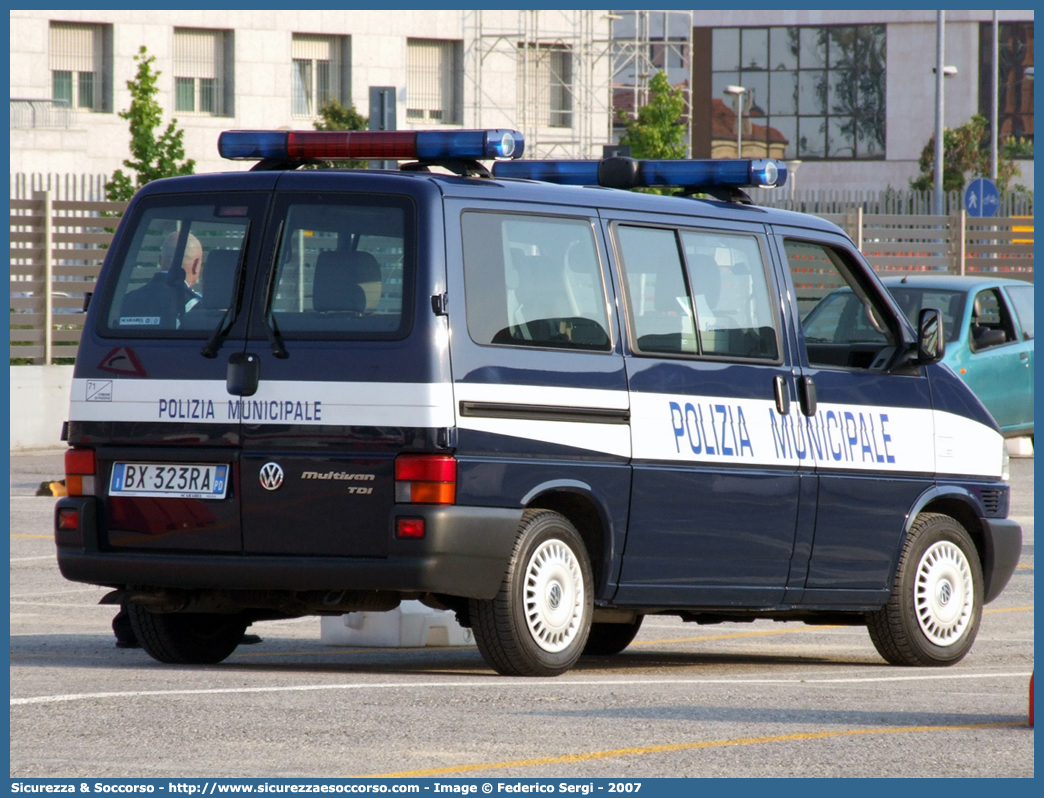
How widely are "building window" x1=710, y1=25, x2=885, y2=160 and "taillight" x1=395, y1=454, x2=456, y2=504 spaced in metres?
86.1

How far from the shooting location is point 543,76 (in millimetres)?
58406

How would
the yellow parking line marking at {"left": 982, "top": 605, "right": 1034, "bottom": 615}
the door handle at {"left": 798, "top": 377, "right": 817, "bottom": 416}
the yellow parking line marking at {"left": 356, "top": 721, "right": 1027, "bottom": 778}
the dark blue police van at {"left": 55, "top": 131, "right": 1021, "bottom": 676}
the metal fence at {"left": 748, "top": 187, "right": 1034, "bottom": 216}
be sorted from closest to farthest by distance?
the yellow parking line marking at {"left": 356, "top": 721, "right": 1027, "bottom": 778}, the dark blue police van at {"left": 55, "top": 131, "right": 1021, "bottom": 676}, the door handle at {"left": 798, "top": 377, "right": 817, "bottom": 416}, the yellow parking line marking at {"left": 982, "top": 605, "right": 1034, "bottom": 615}, the metal fence at {"left": 748, "top": 187, "right": 1034, "bottom": 216}

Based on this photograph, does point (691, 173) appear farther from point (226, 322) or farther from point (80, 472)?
point (80, 472)

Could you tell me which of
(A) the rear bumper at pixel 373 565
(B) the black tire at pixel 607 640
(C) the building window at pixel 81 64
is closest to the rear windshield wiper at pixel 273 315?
(A) the rear bumper at pixel 373 565

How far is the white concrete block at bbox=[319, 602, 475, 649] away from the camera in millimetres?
10211

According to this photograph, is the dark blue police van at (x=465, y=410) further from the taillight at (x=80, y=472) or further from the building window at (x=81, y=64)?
the building window at (x=81, y=64)

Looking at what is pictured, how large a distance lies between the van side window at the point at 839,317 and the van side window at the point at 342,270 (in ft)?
7.52

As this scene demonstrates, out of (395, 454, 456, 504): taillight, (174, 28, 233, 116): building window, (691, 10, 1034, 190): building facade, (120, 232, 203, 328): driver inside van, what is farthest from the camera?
(691, 10, 1034, 190): building facade

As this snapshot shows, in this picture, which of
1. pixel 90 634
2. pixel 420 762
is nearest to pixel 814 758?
pixel 420 762

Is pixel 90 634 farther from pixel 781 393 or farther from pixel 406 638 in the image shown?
pixel 781 393

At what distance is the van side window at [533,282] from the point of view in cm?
859

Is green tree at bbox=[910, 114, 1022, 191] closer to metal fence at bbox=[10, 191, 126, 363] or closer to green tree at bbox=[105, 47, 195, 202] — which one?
green tree at bbox=[105, 47, 195, 202]

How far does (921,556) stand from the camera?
10.3 metres

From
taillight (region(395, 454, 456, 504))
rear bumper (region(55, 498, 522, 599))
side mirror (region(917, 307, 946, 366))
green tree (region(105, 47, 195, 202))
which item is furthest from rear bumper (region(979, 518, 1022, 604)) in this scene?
green tree (region(105, 47, 195, 202))
